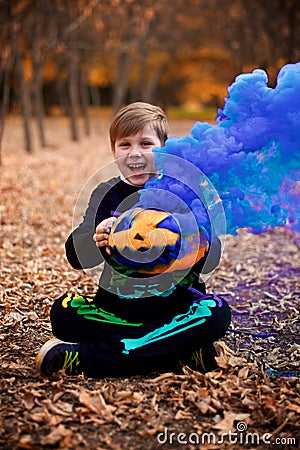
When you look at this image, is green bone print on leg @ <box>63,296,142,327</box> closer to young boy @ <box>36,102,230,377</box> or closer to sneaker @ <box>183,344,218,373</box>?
young boy @ <box>36,102,230,377</box>

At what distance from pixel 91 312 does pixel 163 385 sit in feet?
1.81

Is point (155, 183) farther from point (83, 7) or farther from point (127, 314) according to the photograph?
point (83, 7)

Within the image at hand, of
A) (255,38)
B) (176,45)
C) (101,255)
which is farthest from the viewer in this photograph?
(176,45)

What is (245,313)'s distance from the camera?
12.1 ft

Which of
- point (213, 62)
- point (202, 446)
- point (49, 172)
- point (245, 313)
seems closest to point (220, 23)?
point (213, 62)

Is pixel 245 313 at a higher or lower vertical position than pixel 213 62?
lower

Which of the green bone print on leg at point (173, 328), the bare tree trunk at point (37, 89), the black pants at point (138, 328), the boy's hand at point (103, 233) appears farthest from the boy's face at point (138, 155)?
the bare tree trunk at point (37, 89)

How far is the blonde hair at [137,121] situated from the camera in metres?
2.88

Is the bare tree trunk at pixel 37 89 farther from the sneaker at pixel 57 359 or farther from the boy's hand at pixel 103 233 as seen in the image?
the sneaker at pixel 57 359

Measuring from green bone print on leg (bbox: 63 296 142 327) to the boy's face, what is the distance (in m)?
0.71

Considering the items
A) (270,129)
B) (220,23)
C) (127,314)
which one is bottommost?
(127,314)

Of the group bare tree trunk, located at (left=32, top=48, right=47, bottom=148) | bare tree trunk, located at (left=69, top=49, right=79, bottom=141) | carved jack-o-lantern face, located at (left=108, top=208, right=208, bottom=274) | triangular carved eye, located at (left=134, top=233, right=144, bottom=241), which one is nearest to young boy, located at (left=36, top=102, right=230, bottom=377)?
carved jack-o-lantern face, located at (left=108, top=208, right=208, bottom=274)

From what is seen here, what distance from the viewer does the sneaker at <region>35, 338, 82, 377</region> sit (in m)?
2.57

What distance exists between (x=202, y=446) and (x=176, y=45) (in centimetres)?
2082
